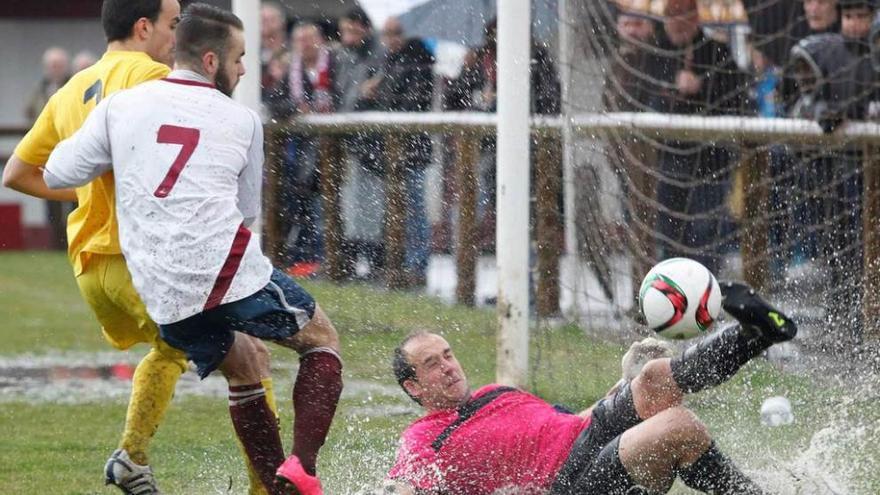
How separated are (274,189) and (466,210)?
243 centimetres

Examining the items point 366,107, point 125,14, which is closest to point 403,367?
point 125,14

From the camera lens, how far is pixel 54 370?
34.3 ft

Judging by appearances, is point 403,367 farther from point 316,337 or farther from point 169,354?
point 169,354

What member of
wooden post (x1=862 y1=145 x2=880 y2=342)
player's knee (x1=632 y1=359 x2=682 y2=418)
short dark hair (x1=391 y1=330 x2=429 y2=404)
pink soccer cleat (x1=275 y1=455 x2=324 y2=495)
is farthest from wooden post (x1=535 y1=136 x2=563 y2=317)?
pink soccer cleat (x1=275 y1=455 x2=324 y2=495)

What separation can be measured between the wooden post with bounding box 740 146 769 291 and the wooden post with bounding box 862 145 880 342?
2.06ft

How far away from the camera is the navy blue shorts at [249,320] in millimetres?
5492

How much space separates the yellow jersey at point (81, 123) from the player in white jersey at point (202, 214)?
0.47 meters

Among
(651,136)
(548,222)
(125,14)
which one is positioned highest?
(125,14)

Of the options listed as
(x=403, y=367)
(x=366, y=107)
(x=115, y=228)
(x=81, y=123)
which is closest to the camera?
(x=403, y=367)

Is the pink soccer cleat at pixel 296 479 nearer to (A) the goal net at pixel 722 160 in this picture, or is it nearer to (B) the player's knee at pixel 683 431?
(B) the player's knee at pixel 683 431

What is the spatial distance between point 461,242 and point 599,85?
2.23 metres

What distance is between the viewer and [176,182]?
18.0 feet

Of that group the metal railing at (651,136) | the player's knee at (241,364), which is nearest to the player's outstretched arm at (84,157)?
the player's knee at (241,364)

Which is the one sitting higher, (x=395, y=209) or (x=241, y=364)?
(x=241, y=364)
